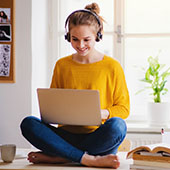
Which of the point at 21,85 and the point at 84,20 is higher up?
the point at 84,20

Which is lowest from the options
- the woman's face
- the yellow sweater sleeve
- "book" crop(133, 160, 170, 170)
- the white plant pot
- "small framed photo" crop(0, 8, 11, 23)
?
"book" crop(133, 160, 170, 170)

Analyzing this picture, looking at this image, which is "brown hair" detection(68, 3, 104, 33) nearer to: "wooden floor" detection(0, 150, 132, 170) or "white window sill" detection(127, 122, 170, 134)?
"wooden floor" detection(0, 150, 132, 170)

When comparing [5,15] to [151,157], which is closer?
[151,157]

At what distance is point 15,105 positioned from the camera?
305 centimetres

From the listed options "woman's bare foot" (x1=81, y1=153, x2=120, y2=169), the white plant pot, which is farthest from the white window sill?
"woman's bare foot" (x1=81, y1=153, x2=120, y2=169)

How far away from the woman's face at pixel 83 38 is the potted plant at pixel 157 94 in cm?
119

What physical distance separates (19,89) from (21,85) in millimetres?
35

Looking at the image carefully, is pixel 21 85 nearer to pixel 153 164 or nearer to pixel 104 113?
pixel 104 113

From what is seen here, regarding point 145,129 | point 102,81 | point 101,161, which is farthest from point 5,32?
point 101,161

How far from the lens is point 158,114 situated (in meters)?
3.12

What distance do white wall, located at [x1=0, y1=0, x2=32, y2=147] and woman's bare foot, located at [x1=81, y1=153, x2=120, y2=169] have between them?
4.05 feet

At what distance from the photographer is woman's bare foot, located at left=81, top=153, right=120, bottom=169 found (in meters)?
1.86

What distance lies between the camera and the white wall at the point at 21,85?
9.92 ft

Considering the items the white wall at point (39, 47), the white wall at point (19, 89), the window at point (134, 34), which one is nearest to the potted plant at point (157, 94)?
the window at point (134, 34)
